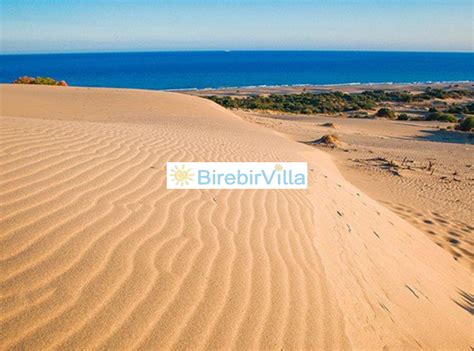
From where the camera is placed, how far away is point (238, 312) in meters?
2.39

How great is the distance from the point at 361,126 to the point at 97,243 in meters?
20.0

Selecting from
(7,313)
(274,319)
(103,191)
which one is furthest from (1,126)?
(274,319)

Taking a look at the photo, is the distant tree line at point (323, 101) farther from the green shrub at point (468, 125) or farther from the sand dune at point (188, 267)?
the sand dune at point (188, 267)

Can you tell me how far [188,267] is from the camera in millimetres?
2734

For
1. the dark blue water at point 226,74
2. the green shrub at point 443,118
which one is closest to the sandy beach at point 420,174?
the green shrub at point 443,118

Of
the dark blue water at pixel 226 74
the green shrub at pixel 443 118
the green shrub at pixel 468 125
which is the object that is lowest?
the dark blue water at pixel 226 74

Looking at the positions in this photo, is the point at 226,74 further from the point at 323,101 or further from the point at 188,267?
the point at 188,267

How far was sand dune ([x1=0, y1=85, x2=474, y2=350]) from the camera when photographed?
6.99 feet

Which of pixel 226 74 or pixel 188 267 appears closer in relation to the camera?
pixel 188 267

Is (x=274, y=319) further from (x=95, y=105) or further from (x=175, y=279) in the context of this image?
(x=95, y=105)
